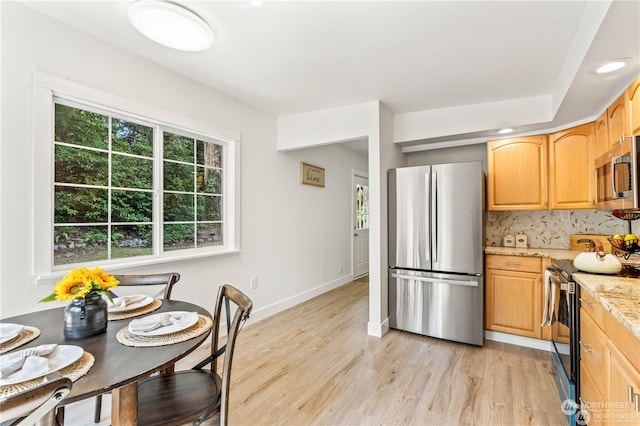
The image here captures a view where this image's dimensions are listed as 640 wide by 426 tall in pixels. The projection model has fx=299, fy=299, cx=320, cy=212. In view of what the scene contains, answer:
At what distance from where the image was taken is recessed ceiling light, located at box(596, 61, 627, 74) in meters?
1.83

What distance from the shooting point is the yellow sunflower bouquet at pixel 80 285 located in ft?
3.85

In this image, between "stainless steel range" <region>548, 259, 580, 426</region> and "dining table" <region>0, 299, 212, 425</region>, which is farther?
"stainless steel range" <region>548, 259, 580, 426</region>

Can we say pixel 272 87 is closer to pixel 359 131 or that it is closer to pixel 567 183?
pixel 359 131

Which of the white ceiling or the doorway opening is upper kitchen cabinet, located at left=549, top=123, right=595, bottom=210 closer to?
the white ceiling

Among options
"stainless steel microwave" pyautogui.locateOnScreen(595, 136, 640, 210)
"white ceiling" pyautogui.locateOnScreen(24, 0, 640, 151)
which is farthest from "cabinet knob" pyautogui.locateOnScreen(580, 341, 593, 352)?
"white ceiling" pyautogui.locateOnScreen(24, 0, 640, 151)

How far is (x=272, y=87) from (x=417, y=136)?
5.60 ft

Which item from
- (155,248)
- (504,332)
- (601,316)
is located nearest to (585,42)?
(601,316)

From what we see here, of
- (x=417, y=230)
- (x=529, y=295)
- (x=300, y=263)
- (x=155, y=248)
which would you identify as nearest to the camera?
(x=155, y=248)

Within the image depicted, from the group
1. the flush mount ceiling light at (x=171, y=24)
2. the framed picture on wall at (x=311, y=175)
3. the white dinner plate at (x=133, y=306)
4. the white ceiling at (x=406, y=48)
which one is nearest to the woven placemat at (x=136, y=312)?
the white dinner plate at (x=133, y=306)

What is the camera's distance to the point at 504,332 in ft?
9.64

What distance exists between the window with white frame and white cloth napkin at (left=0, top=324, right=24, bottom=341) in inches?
30.5

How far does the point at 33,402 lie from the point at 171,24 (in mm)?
1854

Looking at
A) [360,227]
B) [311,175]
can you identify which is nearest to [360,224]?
[360,227]

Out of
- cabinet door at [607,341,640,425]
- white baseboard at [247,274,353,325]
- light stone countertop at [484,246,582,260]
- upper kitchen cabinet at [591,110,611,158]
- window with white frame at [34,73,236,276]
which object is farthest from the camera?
white baseboard at [247,274,353,325]
